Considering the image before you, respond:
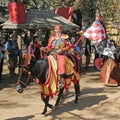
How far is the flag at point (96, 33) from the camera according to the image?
11.6 meters

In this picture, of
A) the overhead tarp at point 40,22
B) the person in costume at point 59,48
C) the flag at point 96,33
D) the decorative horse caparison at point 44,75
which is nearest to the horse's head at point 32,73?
the decorative horse caparison at point 44,75

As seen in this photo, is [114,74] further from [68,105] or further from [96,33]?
[68,105]

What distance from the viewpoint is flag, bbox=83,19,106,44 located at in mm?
11602

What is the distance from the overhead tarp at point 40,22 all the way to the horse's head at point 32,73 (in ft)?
23.3

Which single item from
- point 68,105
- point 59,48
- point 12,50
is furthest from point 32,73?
point 12,50

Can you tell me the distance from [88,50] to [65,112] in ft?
30.7

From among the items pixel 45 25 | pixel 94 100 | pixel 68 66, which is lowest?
pixel 94 100

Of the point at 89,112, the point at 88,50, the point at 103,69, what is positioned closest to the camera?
the point at 89,112

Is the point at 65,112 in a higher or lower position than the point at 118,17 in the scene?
lower

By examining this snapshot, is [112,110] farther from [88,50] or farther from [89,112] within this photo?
[88,50]

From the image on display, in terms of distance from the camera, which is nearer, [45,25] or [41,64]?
[41,64]

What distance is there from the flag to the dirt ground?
176 centimetres

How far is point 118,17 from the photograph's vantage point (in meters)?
41.3

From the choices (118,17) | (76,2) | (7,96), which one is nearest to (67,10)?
(7,96)
